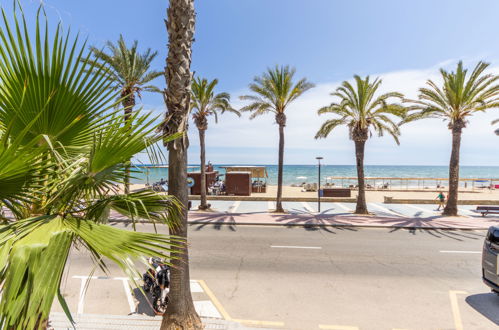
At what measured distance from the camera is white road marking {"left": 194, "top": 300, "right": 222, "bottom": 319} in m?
5.74

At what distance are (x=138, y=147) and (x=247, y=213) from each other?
15400 mm

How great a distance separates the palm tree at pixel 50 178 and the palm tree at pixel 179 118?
159cm

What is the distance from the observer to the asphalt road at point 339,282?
224 inches

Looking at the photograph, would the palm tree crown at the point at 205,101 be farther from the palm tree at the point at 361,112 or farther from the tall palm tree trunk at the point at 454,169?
the tall palm tree trunk at the point at 454,169

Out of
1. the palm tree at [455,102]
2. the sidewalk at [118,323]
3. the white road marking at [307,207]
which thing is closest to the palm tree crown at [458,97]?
the palm tree at [455,102]

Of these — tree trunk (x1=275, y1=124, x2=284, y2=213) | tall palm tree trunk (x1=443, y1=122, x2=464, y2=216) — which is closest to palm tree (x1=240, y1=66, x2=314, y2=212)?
tree trunk (x1=275, y1=124, x2=284, y2=213)

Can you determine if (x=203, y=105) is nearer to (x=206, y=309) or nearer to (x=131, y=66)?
(x=131, y=66)

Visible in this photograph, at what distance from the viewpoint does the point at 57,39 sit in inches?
91.2

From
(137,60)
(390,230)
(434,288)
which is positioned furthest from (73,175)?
(137,60)

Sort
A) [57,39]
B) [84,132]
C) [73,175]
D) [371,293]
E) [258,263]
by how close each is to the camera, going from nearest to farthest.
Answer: [73,175] → [57,39] → [84,132] → [371,293] → [258,263]

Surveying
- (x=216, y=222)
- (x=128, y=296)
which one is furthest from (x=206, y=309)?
(x=216, y=222)

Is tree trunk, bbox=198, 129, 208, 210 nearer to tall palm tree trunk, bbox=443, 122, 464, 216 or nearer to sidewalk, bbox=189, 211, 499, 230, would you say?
sidewalk, bbox=189, 211, 499, 230

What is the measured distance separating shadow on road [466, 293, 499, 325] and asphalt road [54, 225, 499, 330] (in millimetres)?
A: 22

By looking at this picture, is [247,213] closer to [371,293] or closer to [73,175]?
[371,293]
